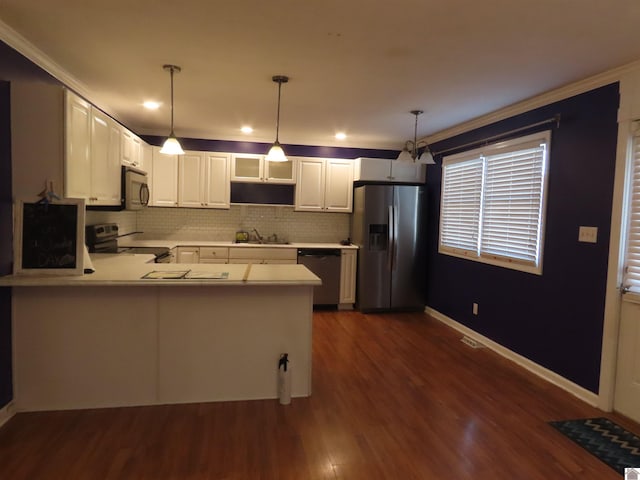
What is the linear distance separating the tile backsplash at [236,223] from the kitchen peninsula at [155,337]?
2.76 meters

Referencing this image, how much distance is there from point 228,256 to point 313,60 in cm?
308

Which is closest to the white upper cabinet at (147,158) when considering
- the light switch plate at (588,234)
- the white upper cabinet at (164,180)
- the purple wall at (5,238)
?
the white upper cabinet at (164,180)

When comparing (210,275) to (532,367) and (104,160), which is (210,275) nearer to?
(104,160)

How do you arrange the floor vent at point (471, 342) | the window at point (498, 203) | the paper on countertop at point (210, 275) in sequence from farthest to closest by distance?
the floor vent at point (471, 342), the window at point (498, 203), the paper on countertop at point (210, 275)

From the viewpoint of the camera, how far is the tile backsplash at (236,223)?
5629mm

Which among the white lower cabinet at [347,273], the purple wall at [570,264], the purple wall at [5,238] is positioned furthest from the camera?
the white lower cabinet at [347,273]

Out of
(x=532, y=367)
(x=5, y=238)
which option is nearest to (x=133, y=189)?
(x=5, y=238)

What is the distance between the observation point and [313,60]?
279 centimetres

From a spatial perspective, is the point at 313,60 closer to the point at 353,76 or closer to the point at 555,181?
the point at 353,76

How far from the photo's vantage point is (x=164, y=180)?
5332mm

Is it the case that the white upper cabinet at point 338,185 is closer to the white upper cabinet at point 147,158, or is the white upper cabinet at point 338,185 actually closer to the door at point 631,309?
the white upper cabinet at point 147,158

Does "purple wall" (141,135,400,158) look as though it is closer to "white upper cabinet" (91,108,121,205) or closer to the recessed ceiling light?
the recessed ceiling light

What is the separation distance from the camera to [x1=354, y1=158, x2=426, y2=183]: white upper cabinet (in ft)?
18.0

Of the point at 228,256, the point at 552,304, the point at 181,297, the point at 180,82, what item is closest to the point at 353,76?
the point at 180,82
